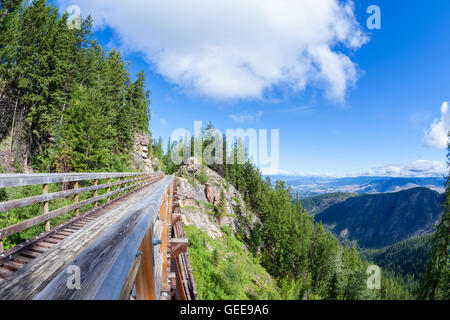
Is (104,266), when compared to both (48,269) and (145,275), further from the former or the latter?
(48,269)

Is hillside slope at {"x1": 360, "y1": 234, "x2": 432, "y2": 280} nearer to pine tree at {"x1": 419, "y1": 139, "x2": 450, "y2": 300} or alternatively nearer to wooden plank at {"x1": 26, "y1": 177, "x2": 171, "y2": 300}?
pine tree at {"x1": 419, "y1": 139, "x2": 450, "y2": 300}

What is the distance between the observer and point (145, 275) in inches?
49.9

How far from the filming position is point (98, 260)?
0.94 meters

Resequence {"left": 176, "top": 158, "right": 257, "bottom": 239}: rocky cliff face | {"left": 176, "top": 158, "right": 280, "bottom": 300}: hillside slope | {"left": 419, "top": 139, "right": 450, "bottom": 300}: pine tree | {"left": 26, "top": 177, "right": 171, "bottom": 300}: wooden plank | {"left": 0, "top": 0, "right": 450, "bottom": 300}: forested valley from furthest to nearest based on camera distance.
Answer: {"left": 176, "top": 158, "right": 257, "bottom": 239}: rocky cliff face < {"left": 176, "top": 158, "right": 280, "bottom": 300}: hillside slope < {"left": 0, "top": 0, "right": 450, "bottom": 300}: forested valley < {"left": 419, "top": 139, "right": 450, "bottom": 300}: pine tree < {"left": 26, "top": 177, "right": 171, "bottom": 300}: wooden plank

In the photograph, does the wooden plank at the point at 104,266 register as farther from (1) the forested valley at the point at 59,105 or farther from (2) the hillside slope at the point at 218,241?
(2) the hillside slope at the point at 218,241

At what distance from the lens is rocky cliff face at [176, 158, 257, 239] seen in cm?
3135

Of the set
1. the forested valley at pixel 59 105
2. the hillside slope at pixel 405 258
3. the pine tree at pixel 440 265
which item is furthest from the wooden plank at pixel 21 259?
the hillside slope at pixel 405 258

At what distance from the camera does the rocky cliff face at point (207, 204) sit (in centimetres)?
3135

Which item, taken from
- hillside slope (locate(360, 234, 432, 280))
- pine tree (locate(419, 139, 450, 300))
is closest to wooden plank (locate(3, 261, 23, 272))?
pine tree (locate(419, 139, 450, 300))

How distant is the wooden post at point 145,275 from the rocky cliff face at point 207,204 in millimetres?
26657

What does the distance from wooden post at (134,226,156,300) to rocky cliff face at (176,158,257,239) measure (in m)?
26.7

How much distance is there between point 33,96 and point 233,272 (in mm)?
26254
